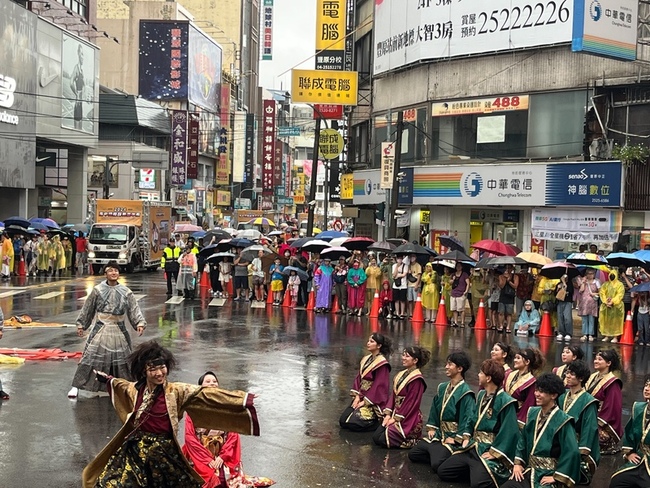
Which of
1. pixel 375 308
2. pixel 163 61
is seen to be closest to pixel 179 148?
pixel 163 61

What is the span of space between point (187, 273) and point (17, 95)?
24.3 m

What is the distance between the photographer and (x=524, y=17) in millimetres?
33188

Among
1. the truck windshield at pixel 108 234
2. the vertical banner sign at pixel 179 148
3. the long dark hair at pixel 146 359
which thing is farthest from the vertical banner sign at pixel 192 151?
the long dark hair at pixel 146 359

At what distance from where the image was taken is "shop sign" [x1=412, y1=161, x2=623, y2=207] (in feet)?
99.6

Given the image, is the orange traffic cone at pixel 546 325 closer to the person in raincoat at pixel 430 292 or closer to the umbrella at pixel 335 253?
the person in raincoat at pixel 430 292

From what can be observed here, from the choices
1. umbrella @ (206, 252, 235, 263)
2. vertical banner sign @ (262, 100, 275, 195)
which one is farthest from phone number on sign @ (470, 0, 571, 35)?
vertical banner sign @ (262, 100, 275, 195)

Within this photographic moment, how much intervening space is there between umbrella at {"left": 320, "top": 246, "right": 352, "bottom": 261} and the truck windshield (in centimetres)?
1442

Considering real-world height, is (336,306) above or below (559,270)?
below

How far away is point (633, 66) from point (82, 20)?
36979 mm

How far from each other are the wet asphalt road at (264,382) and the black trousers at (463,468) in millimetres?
252

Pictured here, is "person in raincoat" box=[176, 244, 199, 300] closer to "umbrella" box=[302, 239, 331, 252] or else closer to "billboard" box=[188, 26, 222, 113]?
"umbrella" box=[302, 239, 331, 252]

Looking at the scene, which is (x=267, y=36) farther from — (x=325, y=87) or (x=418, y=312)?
(x=418, y=312)

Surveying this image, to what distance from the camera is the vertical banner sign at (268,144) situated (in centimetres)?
8356

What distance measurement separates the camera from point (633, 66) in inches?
1176
